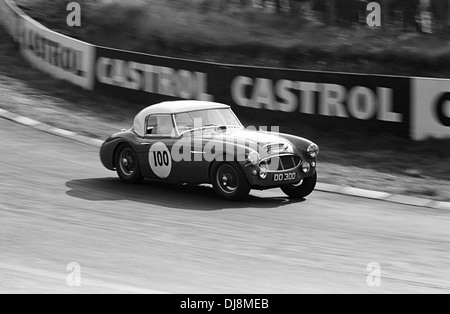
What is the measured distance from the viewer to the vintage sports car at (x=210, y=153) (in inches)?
387

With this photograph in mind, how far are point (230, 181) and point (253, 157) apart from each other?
51cm

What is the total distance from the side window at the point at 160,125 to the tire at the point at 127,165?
1.28 ft

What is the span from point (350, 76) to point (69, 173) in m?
5.31

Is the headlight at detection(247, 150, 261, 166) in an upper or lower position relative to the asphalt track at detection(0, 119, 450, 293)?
upper

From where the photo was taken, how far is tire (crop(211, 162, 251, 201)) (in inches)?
385

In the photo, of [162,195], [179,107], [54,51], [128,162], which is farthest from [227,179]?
[54,51]

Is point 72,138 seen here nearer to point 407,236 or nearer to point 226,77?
point 226,77

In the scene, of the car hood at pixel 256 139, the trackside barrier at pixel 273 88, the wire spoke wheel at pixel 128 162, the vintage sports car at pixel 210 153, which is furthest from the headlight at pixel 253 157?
the trackside barrier at pixel 273 88

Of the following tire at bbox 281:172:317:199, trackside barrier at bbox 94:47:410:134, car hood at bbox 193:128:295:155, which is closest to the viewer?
car hood at bbox 193:128:295:155

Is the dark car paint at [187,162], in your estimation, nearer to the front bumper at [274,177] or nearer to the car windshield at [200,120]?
the front bumper at [274,177]

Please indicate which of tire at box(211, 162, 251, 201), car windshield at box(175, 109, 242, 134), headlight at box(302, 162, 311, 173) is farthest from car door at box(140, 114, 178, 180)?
headlight at box(302, 162, 311, 173)

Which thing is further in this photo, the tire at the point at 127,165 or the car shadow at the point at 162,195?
the tire at the point at 127,165

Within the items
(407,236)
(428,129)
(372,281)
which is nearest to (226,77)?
(428,129)

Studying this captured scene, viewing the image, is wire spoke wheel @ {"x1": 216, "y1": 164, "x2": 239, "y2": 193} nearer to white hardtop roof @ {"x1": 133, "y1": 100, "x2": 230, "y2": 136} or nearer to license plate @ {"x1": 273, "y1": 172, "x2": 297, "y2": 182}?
license plate @ {"x1": 273, "y1": 172, "x2": 297, "y2": 182}
